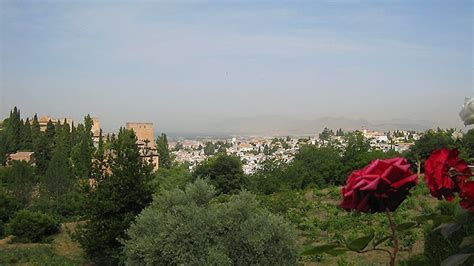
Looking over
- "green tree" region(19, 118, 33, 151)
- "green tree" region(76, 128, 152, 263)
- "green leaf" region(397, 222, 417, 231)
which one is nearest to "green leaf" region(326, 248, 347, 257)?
"green leaf" region(397, 222, 417, 231)

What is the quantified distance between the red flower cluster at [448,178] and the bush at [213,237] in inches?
296

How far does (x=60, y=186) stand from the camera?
29.0m

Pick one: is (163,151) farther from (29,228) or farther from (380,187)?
(380,187)

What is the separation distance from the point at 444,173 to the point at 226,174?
27.1 metres

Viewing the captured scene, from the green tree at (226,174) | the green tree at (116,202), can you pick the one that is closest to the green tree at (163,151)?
the green tree at (226,174)

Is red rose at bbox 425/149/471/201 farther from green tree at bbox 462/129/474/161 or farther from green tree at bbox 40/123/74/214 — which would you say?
green tree at bbox 40/123/74/214

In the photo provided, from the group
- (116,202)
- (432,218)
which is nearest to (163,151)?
(116,202)

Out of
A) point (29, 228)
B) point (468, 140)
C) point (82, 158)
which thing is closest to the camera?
point (468, 140)

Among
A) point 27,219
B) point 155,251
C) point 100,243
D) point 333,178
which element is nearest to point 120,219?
point 100,243

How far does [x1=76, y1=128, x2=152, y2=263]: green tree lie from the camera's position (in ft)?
38.2

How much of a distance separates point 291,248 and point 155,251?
2521 millimetres

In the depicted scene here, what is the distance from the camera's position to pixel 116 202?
11.9 meters

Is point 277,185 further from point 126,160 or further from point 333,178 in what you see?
point 126,160

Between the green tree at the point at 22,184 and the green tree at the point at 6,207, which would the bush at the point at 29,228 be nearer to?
the green tree at the point at 6,207
